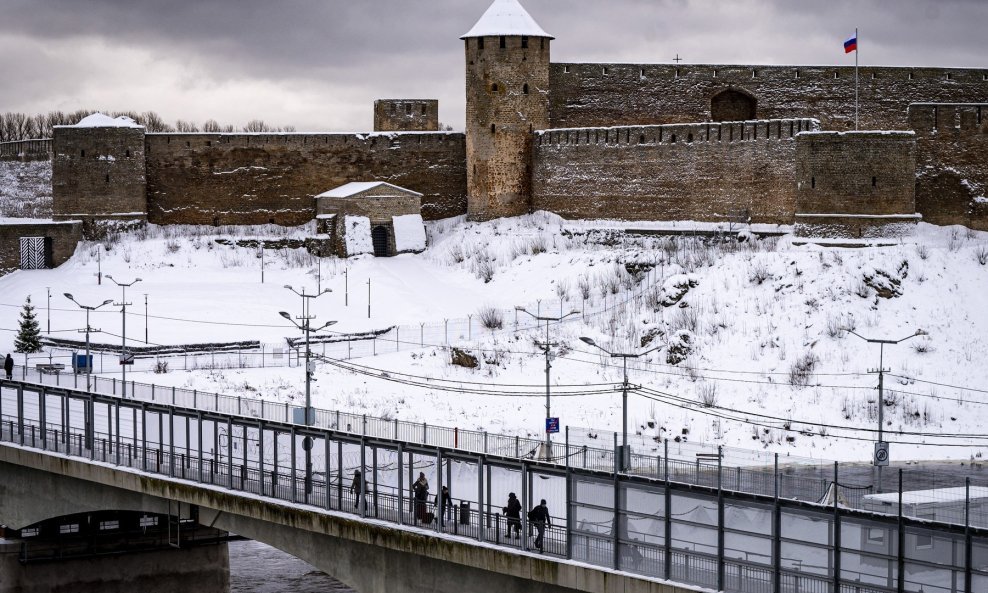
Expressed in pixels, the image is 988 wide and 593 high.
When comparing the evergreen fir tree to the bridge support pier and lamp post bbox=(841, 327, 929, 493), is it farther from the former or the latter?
lamp post bbox=(841, 327, 929, 493)

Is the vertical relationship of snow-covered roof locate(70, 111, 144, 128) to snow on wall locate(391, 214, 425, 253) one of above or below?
above

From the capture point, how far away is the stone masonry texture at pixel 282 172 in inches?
2132

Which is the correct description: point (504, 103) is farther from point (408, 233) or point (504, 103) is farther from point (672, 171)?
point (672, 171)

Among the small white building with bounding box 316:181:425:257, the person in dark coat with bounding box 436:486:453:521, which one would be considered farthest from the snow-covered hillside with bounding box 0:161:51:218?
the person in dark coat with bounding box 436:486:453:521

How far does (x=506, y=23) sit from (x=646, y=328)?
14.2 meters

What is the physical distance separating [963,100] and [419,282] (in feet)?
61.7

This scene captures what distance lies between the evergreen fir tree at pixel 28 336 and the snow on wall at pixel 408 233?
1334 cm

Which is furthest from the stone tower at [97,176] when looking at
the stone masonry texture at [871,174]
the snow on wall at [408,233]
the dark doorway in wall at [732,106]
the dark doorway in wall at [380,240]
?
the stone masonry texture at [871,174]

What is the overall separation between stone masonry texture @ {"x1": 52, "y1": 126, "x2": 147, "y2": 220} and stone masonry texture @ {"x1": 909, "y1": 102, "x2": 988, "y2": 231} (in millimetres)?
25667

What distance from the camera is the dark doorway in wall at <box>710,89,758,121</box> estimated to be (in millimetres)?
52844

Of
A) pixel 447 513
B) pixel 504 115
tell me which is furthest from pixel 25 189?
pixel 447 513

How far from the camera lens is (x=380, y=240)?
1991 inches

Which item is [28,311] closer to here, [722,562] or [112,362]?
[112,362]

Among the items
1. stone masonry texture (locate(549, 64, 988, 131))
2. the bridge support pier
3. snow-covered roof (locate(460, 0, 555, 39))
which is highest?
snow-covered roof (locate(460, 0, 555, 39))
